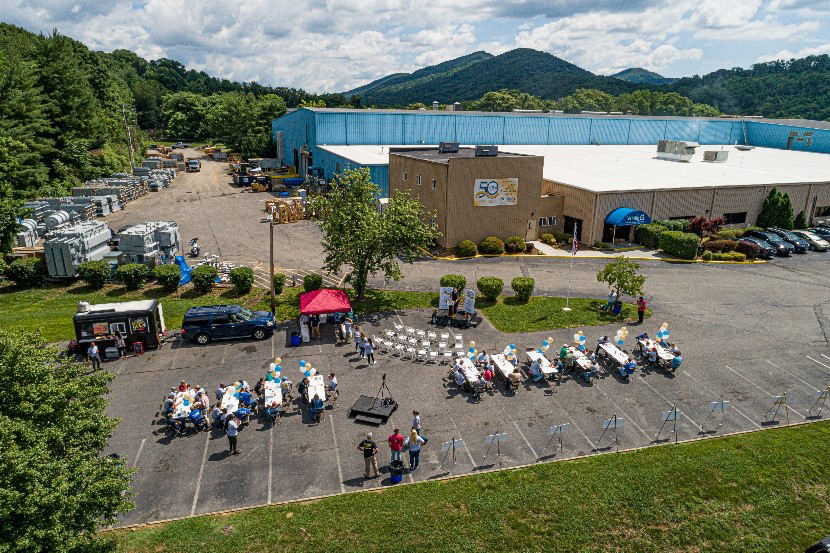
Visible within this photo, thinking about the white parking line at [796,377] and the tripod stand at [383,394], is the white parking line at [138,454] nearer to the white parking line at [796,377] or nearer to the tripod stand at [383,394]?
the tripod stand at [383,394]

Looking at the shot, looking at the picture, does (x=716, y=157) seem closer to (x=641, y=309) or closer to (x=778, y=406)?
(x=641, y=309)

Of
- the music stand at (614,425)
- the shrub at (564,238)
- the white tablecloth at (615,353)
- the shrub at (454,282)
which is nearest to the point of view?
the music stand at (614,425)

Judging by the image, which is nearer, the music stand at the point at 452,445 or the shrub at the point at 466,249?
the music stand at the point at 452,445

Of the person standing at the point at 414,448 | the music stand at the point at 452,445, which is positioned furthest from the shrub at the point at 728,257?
the person standing at the point at 414,448

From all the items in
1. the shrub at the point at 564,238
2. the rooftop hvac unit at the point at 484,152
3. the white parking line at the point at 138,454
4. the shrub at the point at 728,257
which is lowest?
the white parking line at the point at 138,454

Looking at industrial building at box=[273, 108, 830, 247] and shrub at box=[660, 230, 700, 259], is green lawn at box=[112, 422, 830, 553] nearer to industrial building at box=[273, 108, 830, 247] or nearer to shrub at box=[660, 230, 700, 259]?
shrub at box=[660, 230, 700, 259]

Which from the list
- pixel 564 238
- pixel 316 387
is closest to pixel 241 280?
pixel 316 387

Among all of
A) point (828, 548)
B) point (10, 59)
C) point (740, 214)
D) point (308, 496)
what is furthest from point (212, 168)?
point (828, 548)

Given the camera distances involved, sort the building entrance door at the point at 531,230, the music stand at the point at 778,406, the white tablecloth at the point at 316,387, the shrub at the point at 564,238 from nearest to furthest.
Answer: the white tablecloth at the point at 316,387 < the music stand at the point at 778,406 < the building entrance door at the point at 531,230 < the shrub at the point at 564,238
